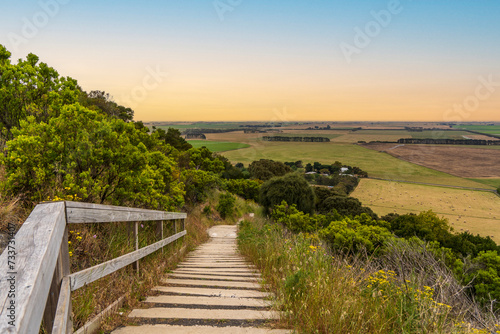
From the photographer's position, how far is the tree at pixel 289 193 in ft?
94.7

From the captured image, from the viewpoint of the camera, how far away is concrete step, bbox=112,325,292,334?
2.39 meters

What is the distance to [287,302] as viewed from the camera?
2949mm

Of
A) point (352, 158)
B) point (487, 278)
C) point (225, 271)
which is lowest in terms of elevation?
point (352, 158)

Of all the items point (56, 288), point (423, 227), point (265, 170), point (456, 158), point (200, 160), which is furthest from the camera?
point (456, 158)

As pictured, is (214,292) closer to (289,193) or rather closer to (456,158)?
→ (289,193)

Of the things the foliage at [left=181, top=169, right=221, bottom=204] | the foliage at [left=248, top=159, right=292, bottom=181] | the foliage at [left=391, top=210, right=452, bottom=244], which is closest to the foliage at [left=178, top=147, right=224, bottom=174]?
the foliage at [left=181, top=169, right=221, bottom=204]

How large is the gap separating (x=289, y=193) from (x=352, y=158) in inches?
3516

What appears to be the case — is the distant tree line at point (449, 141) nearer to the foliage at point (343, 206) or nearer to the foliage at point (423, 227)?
the foliage at point (343, 206)

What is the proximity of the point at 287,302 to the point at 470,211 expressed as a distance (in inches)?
2892

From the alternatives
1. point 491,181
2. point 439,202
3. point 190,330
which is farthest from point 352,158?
point 190,330

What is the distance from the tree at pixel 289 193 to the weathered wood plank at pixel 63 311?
26980 mm

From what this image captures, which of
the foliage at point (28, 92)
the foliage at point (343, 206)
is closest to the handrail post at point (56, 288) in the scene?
the foliage at point (28, 92)

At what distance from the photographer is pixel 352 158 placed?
111562 millimetres

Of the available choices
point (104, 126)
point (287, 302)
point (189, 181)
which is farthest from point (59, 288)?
point (189, 181)
